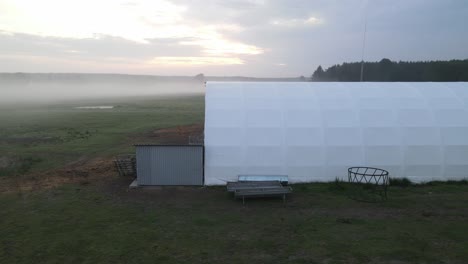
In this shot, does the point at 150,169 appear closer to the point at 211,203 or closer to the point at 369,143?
the point at 211,203

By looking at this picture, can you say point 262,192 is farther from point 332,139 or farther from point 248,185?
point 332,139

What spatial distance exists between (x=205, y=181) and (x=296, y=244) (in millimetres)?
8389

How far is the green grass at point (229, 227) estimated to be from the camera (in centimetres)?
1213

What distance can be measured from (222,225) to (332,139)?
29.6 ft

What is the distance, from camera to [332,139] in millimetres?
20422

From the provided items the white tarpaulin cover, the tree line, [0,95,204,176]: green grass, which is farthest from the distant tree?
the white tarpaulin cover

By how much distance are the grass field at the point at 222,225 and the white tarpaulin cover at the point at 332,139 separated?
1187 mm

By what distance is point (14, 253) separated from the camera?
40.8 ft

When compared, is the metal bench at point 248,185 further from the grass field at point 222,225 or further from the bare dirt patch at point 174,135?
the bare dirt patch at point 174,135

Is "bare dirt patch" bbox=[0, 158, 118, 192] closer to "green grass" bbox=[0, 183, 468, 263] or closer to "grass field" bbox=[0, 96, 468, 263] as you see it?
"grass field" bbox=[0, 96, 468, 263]

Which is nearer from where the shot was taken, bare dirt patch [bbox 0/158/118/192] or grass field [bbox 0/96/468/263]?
grass field [bbox 0/96/468/263]

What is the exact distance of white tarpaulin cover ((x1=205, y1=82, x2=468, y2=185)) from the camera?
20.1 meters

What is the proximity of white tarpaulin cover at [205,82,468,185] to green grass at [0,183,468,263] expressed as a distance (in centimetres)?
156

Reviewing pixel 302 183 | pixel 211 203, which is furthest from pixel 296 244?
pixel 302 183
